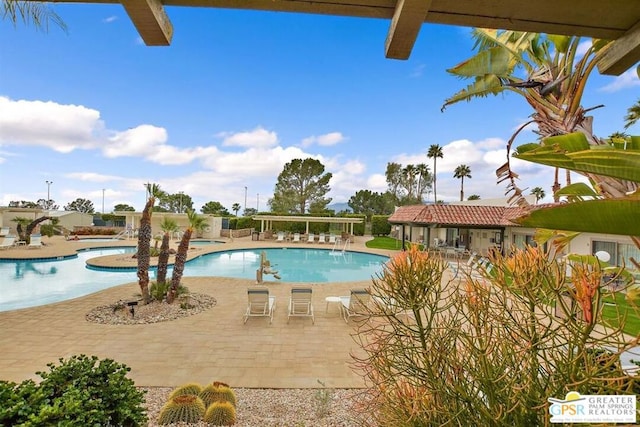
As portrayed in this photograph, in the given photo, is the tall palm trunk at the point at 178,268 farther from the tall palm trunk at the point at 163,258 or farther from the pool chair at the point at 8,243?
the pool chair at the point at 8,243

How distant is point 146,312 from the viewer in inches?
337

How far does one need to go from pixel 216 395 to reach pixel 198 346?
2694mm

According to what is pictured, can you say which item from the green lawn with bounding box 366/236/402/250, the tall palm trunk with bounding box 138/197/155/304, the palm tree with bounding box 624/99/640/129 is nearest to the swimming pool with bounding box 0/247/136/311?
the tall palm trunk with bounding box 138/197/155/304

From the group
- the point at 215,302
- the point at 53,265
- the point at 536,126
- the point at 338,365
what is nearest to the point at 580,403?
the point at 536,126

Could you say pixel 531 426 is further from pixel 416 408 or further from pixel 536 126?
pixel 536 126

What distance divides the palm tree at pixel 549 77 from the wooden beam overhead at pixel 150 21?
225 cm

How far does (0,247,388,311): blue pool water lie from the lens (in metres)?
12.4

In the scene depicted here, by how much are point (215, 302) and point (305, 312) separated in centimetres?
320

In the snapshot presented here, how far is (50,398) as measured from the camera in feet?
8.47

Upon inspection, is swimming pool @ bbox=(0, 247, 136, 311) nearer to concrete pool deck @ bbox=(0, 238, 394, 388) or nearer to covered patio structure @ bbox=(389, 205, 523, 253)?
concrete pool deck @ bbox=(0, 238, 394, 388)

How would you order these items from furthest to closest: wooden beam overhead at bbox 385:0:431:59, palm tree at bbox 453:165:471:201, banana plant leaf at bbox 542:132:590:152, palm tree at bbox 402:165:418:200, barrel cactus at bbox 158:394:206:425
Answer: palm tree at bbox 402:165:418:200 → palm tree at bbox 453:165:471:201 → barrel cactus at bbox 158:394:206:425 → wooden beam overhead at bbox 385:0:431:59 → banana plant leaf at bbox 542:132:590:152

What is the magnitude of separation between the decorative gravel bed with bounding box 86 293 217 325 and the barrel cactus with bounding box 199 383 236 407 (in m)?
4.76

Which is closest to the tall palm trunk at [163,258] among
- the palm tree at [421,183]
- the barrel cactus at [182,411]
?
the barrel cactus at [182,411]

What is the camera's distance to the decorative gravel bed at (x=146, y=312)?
8055mm
